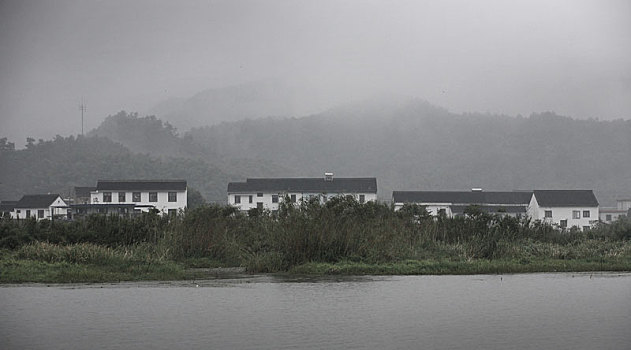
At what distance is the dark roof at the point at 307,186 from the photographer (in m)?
72.5

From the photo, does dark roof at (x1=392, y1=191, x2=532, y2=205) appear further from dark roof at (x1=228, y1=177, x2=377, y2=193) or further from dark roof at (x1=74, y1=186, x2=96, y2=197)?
dark roof at (x1=74, y1=186, x2=96, y2=197)

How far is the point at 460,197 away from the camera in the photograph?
76.4 metres

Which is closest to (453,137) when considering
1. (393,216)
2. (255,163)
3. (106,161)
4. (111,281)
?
(255,163)

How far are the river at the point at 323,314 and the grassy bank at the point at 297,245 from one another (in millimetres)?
1986

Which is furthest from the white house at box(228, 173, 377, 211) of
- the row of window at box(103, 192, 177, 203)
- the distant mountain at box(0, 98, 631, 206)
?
the distant mountain at box(0, 98, 631, 206)

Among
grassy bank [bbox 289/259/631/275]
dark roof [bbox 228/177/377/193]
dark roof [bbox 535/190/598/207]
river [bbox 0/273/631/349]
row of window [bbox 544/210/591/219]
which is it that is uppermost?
dark roof [bbox 228/177/377/193]

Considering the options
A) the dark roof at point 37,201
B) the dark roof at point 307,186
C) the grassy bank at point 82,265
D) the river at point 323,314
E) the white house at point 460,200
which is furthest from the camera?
the dark roof at point 37,201

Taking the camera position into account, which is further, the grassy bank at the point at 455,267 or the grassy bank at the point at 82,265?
the grassy bank at the point at 455,267

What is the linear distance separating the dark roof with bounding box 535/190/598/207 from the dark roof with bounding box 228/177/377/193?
14394 millimetres

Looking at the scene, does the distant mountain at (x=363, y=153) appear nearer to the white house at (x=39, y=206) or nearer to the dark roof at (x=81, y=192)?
the dark roof at (x=81, y=192)

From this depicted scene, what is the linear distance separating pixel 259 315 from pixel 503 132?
143256 millimetres

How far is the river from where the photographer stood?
447 inches

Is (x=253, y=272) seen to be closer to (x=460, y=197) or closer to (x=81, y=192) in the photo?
(x=460, y=197)

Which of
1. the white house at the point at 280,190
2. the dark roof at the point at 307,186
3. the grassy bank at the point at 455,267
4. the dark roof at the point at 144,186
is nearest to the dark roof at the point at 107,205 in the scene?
the dark roof at the point at 144,186
